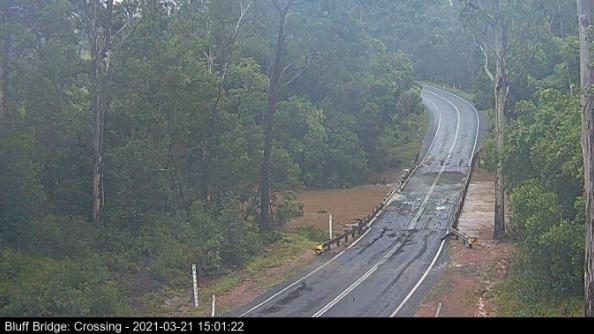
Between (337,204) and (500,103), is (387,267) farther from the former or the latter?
Answer: (337,204)

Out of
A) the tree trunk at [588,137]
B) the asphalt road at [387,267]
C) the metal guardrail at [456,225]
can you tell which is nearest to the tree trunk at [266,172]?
the asphalt road at [387,267]

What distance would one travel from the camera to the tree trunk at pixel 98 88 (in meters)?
24.9

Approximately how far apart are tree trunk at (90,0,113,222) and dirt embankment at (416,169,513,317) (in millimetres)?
12578

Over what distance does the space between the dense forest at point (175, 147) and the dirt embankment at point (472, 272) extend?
0.85m

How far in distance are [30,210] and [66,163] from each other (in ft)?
16.2

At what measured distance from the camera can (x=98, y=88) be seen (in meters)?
25.4

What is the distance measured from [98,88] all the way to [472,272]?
1501cm

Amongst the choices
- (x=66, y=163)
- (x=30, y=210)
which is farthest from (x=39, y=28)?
(x=30, y=210)

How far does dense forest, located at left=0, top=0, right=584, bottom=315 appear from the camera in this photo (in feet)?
61.5

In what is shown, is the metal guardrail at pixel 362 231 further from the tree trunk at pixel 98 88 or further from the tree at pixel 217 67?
the tree trunk at pixel 98 88

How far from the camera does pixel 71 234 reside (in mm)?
22156

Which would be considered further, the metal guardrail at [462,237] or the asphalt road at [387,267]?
the metal guardrail at [462,237]

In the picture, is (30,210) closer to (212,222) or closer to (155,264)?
(155,264)
